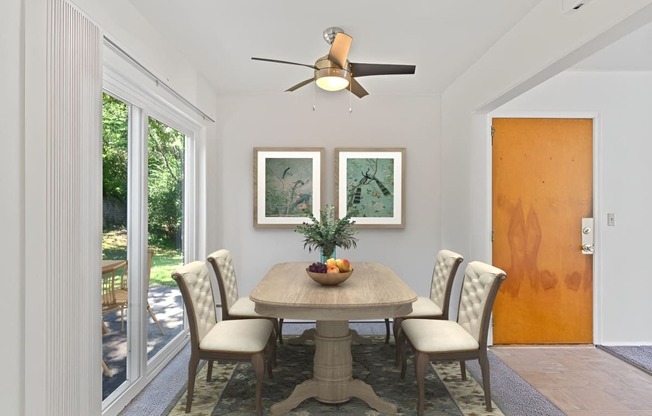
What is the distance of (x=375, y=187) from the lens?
4.21 m

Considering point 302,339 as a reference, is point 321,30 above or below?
above

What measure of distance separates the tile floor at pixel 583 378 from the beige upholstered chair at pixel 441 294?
0.77 meters

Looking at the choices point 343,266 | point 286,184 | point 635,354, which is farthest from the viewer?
point 286,184

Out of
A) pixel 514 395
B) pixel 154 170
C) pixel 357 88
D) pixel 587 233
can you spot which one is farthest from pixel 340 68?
pixel 587 233

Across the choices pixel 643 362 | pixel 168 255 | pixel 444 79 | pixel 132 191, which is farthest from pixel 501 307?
pixel 132 191

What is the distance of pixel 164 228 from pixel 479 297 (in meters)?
2.47

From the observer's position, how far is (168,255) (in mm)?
3297

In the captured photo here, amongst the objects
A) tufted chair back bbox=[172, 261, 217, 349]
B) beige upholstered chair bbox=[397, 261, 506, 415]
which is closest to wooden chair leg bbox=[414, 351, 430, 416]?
beige upholstered chair bbox=[397, 261, 506, 415]

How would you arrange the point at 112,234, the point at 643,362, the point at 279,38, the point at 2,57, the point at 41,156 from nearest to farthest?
the point at 2,57 < the point at 41,156 < the point at 112,234 < the point at 279,38 < the point at 643,362

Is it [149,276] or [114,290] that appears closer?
[114,290]

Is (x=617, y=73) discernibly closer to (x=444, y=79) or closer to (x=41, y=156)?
(x=444, y=79)

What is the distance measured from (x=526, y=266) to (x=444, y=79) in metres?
1.94

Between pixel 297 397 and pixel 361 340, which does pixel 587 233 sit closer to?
pixel 361 340

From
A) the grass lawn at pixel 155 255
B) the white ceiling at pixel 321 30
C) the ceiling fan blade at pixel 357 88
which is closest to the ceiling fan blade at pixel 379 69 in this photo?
the ceiling fan blade at pixel 357 88
